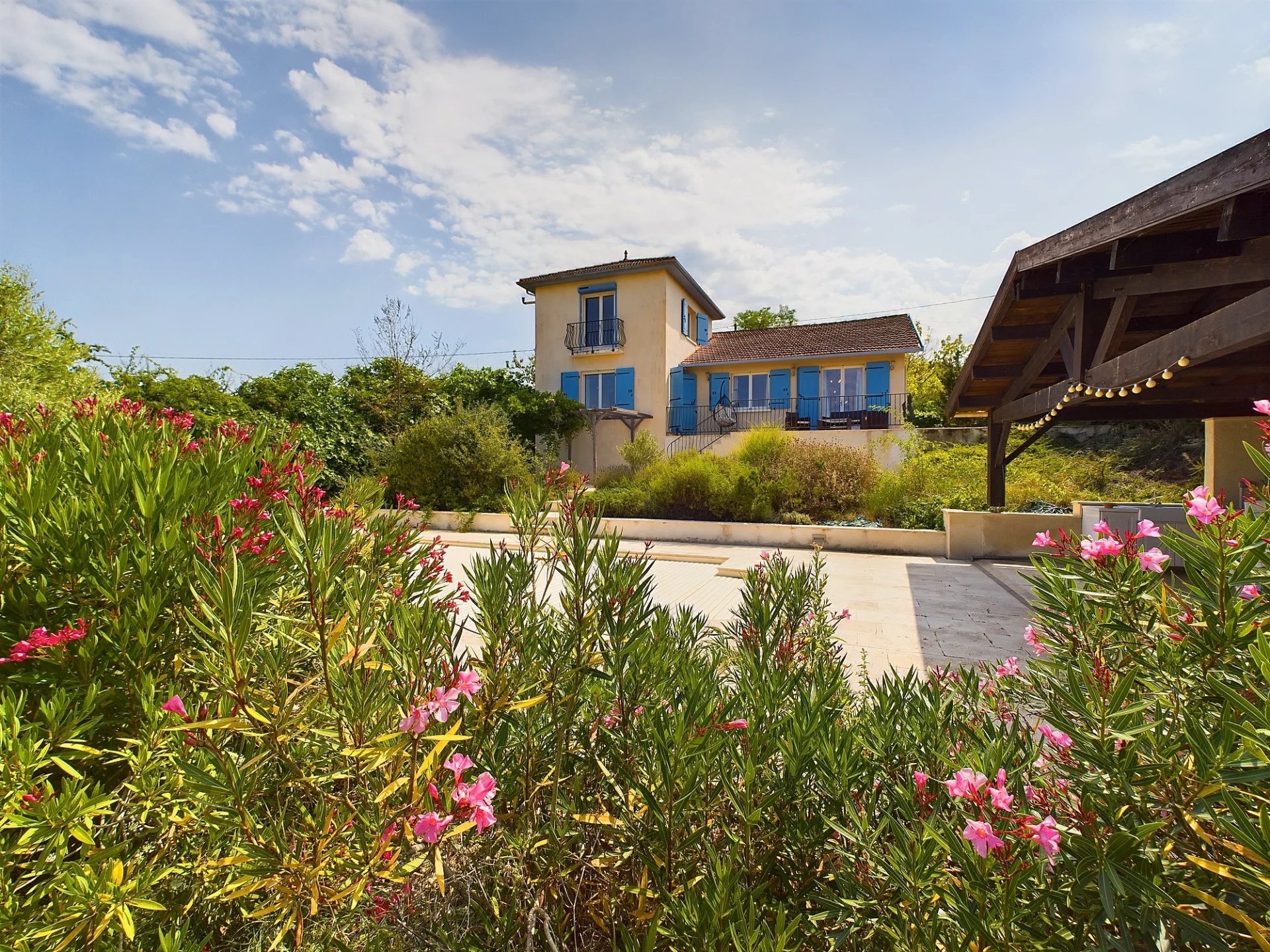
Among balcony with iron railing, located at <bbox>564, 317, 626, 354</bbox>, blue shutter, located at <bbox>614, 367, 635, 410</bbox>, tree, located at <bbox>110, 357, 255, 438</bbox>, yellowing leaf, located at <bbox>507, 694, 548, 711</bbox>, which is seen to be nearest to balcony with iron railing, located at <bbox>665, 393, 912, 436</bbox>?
blue shutter, located at <bbox>614, 367, 635, 410</bbox>

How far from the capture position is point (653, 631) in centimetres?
122

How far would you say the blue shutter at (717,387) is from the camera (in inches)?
803

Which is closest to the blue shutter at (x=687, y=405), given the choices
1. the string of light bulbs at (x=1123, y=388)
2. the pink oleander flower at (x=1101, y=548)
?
the string of light bulbs at (x=1123, y=388)

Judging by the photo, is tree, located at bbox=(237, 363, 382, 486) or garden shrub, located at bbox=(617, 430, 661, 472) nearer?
tree, located at bbox=(237, 363, 382, 486)

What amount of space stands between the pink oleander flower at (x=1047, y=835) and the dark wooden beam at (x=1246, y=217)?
12.9 ft

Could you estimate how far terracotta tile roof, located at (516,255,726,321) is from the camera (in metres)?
18.4

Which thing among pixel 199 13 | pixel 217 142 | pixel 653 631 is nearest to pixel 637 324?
pixel 217 142

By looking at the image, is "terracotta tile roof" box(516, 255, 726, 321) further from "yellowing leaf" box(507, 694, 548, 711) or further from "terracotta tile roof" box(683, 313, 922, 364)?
"yellowing leaf" box(507, 694, 548, 711)

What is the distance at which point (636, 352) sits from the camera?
1934 cm

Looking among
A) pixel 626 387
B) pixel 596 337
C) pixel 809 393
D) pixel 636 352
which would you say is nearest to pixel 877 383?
pixel 809 393

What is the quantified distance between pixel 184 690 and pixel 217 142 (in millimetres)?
8835

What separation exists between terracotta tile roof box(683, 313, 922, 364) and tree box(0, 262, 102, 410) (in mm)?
16610

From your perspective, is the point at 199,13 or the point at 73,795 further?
the point at 199,13

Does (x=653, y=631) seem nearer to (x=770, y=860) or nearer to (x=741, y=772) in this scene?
(x=741, y=772)
